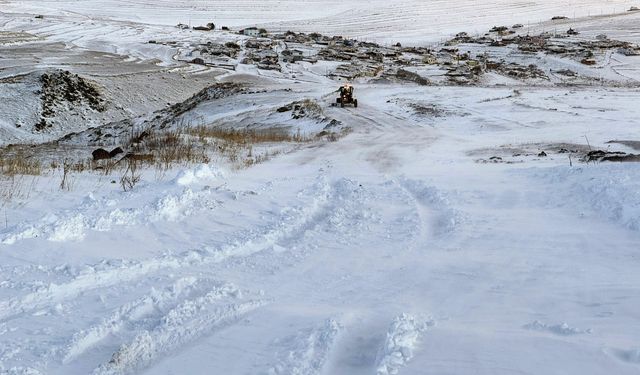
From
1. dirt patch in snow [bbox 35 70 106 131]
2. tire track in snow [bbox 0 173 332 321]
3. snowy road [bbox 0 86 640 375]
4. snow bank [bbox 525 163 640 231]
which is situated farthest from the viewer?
dirt patch in snow [bbox 35 70 106 131]

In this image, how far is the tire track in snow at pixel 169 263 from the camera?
13.7ft

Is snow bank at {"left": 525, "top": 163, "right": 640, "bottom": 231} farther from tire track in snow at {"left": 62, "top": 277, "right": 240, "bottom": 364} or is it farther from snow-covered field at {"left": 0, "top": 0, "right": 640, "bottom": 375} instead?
tire track in snow at {"left": 62, "top": 277, "right": 240, "bottom": 364}

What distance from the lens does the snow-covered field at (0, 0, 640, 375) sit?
140 inches

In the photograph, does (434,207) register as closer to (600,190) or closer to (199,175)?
(600,190)

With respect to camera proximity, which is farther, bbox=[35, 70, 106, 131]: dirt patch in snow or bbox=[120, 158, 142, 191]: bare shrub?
bbox=[35, 70, 106, 131]: dirt patch in snow

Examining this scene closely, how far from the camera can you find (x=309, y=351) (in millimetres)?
3625

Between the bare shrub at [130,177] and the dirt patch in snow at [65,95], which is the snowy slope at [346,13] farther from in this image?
the bare shrub at [130,177]

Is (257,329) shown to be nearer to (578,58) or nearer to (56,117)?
(56,117)

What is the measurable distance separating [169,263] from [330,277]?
4.95ft

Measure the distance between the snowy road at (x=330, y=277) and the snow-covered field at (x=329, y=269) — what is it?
0.02 meters

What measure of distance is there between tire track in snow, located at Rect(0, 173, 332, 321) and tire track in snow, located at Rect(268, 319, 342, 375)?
1793 mm

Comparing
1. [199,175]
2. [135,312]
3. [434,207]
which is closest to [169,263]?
[135,312]

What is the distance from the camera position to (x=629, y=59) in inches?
1734

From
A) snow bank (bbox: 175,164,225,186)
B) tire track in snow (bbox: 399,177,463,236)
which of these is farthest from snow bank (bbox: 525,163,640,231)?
snow bank (bbox: 175,164,225,186)
